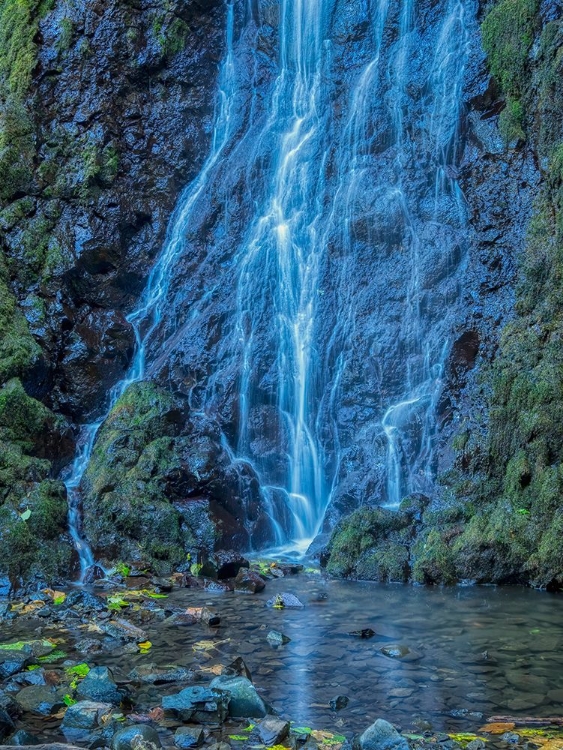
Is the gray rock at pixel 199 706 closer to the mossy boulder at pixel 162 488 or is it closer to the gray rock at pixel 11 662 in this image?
the gray rock at pixel 11 662

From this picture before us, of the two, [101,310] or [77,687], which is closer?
[77,687]

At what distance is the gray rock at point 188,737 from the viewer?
4.88 m

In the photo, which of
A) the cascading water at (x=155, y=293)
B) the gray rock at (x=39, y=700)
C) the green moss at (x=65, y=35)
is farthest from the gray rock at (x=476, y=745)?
the green moss at (x=65, y=35)

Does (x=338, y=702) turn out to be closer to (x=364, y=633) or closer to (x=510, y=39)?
(x=364, y=633)

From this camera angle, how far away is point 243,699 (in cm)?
548

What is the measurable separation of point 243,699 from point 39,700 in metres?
1.67

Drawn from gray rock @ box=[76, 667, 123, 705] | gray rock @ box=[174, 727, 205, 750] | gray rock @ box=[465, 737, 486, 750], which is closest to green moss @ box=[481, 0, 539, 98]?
gray rock @ box=[465, 737, 486, 750]

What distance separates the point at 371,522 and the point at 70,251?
422 inches

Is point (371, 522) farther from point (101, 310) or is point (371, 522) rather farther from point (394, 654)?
point (101, 310)

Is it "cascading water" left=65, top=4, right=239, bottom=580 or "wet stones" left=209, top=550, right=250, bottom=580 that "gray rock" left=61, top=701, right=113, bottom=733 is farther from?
"cascading water" left=65, top=4, right=239, bottom=580

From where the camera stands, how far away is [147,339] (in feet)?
56.9

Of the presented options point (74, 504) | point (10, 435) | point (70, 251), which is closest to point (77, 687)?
point (74, 504)

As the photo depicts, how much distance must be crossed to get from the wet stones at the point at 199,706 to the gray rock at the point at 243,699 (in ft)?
0.22

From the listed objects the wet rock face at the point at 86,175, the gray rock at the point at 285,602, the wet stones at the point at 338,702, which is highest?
the wet rock face at the point at 86,175
